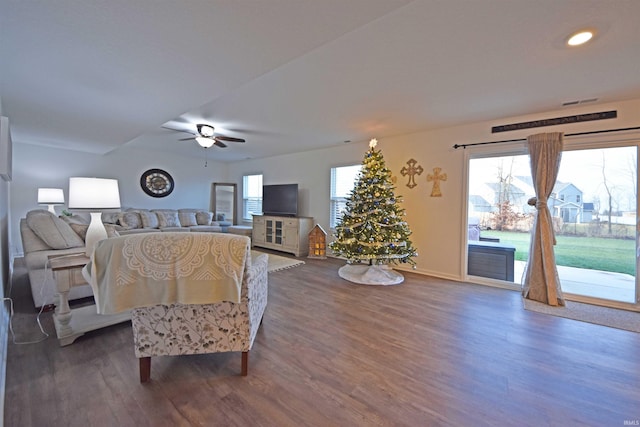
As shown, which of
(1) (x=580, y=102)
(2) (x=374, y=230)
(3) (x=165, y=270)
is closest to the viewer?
(3) (x=165, y=270)

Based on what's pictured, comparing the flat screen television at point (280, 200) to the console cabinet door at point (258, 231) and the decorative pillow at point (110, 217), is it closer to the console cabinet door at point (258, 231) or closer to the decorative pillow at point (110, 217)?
the console cabinet door at point (258, 231)

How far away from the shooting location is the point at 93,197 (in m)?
2.24

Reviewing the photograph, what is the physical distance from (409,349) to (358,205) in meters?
2.26

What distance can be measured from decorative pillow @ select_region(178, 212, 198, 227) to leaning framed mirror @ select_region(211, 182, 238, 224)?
109 centimetres

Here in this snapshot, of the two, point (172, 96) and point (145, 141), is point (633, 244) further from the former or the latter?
point (145, 141)

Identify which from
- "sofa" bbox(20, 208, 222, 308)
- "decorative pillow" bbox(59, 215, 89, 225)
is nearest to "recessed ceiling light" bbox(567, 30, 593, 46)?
"sofa" bbox(20, 208, 222, 308)

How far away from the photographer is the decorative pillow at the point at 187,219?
6258 mm

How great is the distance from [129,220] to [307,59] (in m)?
5.41

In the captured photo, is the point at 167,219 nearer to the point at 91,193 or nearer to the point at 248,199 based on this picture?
the point at 248,199

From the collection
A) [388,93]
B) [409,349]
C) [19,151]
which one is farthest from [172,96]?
[19,151]

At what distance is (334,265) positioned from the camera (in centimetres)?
480

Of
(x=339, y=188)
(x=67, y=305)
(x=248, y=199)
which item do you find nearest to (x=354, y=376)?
(x=67, y=305)

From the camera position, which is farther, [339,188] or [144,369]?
[339,188]

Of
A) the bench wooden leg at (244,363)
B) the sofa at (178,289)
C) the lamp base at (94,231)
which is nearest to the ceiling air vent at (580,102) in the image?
the sofa at (178,289)
